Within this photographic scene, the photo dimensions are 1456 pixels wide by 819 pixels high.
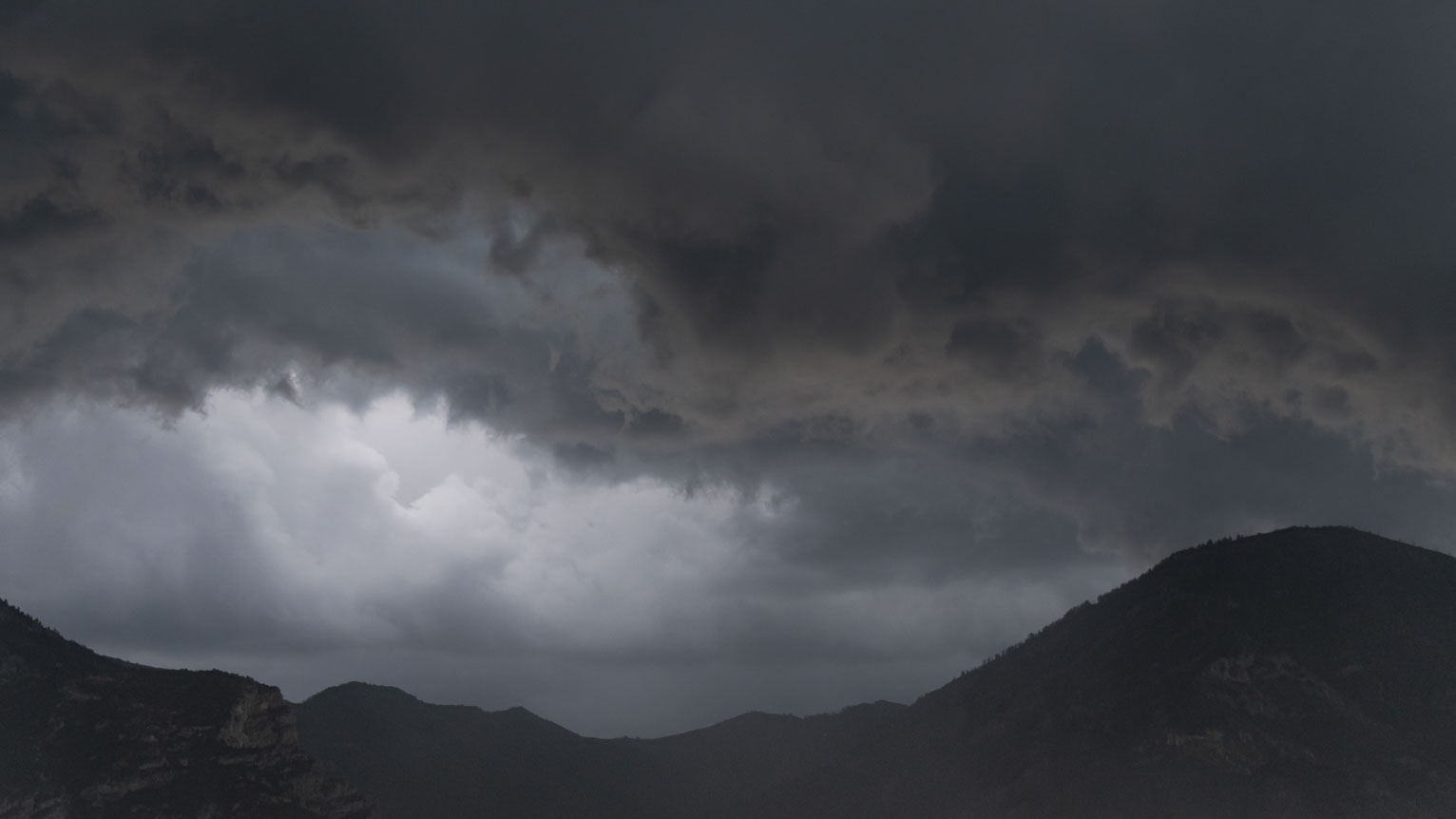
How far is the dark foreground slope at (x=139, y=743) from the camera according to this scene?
5723 inches

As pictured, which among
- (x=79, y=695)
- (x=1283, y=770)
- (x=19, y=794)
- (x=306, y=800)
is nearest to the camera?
(x=19, y=794)

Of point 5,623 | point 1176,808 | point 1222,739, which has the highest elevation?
point 5,623

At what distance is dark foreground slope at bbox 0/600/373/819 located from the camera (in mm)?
145375

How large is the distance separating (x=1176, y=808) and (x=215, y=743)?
178 meters

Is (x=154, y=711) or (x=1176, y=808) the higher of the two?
(x=154, y=711)

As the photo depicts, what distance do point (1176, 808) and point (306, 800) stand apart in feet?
536

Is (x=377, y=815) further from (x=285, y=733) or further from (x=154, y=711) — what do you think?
(x=154, y=711)

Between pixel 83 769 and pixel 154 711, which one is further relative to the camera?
pixel 154 711

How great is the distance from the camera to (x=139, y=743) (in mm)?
156000

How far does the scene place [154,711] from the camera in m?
164

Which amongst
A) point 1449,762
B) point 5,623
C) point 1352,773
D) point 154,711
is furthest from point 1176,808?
point 5,623

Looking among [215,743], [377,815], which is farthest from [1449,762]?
[215,743]

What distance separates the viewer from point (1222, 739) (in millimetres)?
198875

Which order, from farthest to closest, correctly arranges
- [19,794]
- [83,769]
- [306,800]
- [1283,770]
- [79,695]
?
[1283,770] < [306,800] < [79,695] < [83,769] < [19,794]
